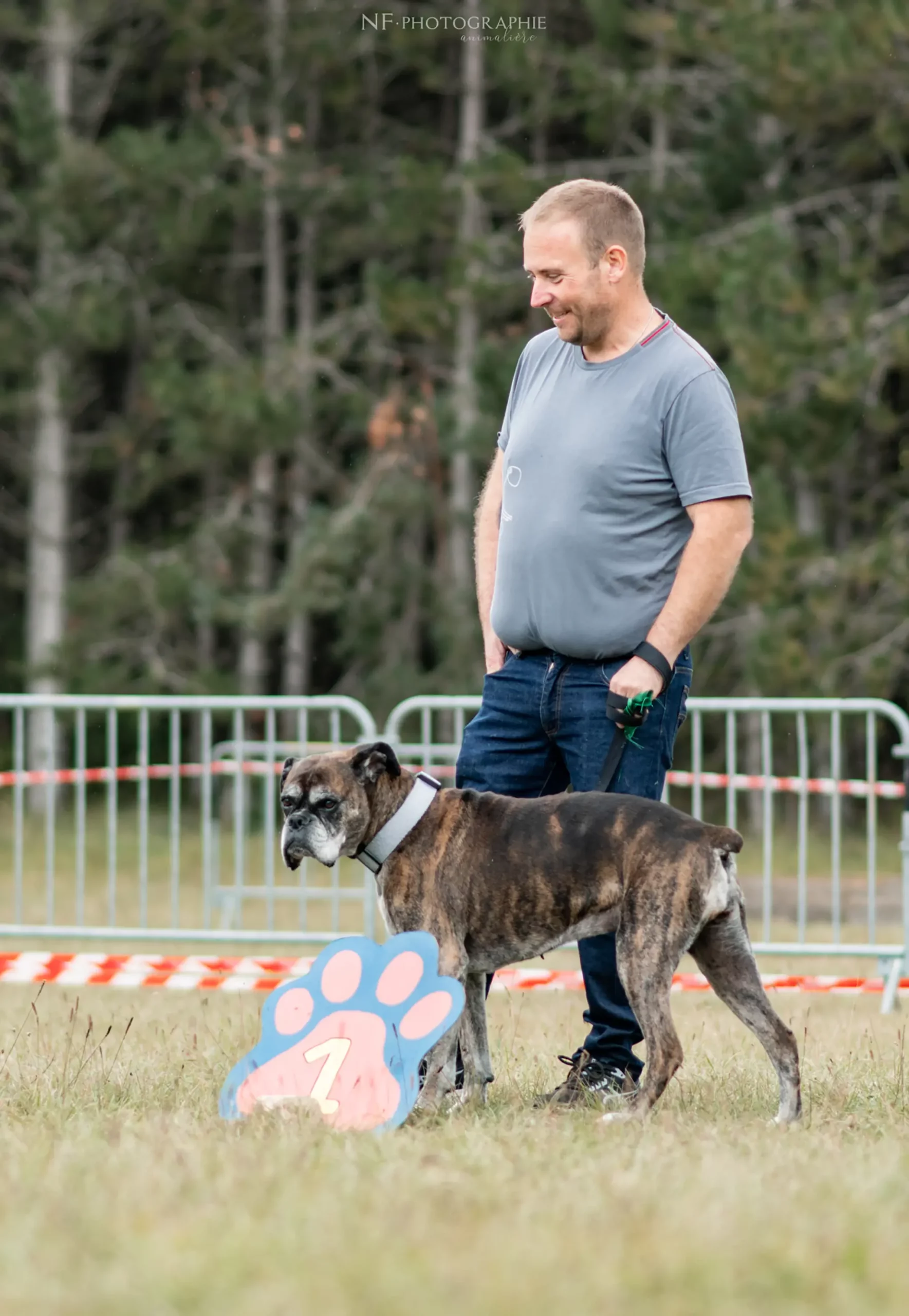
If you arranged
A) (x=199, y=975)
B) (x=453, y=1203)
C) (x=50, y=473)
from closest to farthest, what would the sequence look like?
(x=453, y=1203)
(x=199, y=975)
(x=50, y=473)

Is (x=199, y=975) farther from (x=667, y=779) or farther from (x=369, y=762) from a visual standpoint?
(x=667, y=779)

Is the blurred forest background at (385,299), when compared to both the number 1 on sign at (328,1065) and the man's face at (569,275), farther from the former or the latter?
the number 1 on sign at (328,1065)

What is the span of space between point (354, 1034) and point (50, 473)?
1631 cm

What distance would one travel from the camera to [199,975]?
7.64 meters

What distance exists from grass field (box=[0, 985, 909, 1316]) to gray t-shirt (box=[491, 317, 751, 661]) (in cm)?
130

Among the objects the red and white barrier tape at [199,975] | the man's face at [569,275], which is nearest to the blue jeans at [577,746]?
the man's face at [569,275]

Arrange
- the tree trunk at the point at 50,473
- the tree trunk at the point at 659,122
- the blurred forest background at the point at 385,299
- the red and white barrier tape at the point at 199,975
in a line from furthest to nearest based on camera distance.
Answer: the tree trunk at the point at 50,473 → the tree trunk at the point at 659,122 → the blurred forest background at the point at 385,299 → the red and white barrier tape at the point at 199,975

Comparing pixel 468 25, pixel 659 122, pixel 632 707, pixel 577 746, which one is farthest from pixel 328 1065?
pixel 659 122

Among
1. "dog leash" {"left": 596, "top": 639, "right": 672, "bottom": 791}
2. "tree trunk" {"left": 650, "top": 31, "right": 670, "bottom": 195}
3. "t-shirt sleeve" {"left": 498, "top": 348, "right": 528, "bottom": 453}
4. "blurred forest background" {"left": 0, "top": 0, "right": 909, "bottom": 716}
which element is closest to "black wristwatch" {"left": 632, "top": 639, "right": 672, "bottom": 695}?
"dog leash" {"left": 596, "top": 639, "right": 672, "bottom": 791}

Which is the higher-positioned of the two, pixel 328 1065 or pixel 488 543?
pixel 488 543

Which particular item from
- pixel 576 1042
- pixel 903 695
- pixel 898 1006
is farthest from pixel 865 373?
pixel 576 1042

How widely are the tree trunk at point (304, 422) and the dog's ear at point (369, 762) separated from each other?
1419 centimetres

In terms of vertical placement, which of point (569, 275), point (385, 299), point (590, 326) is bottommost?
point (590, 326)

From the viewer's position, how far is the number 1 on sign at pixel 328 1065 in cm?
463
